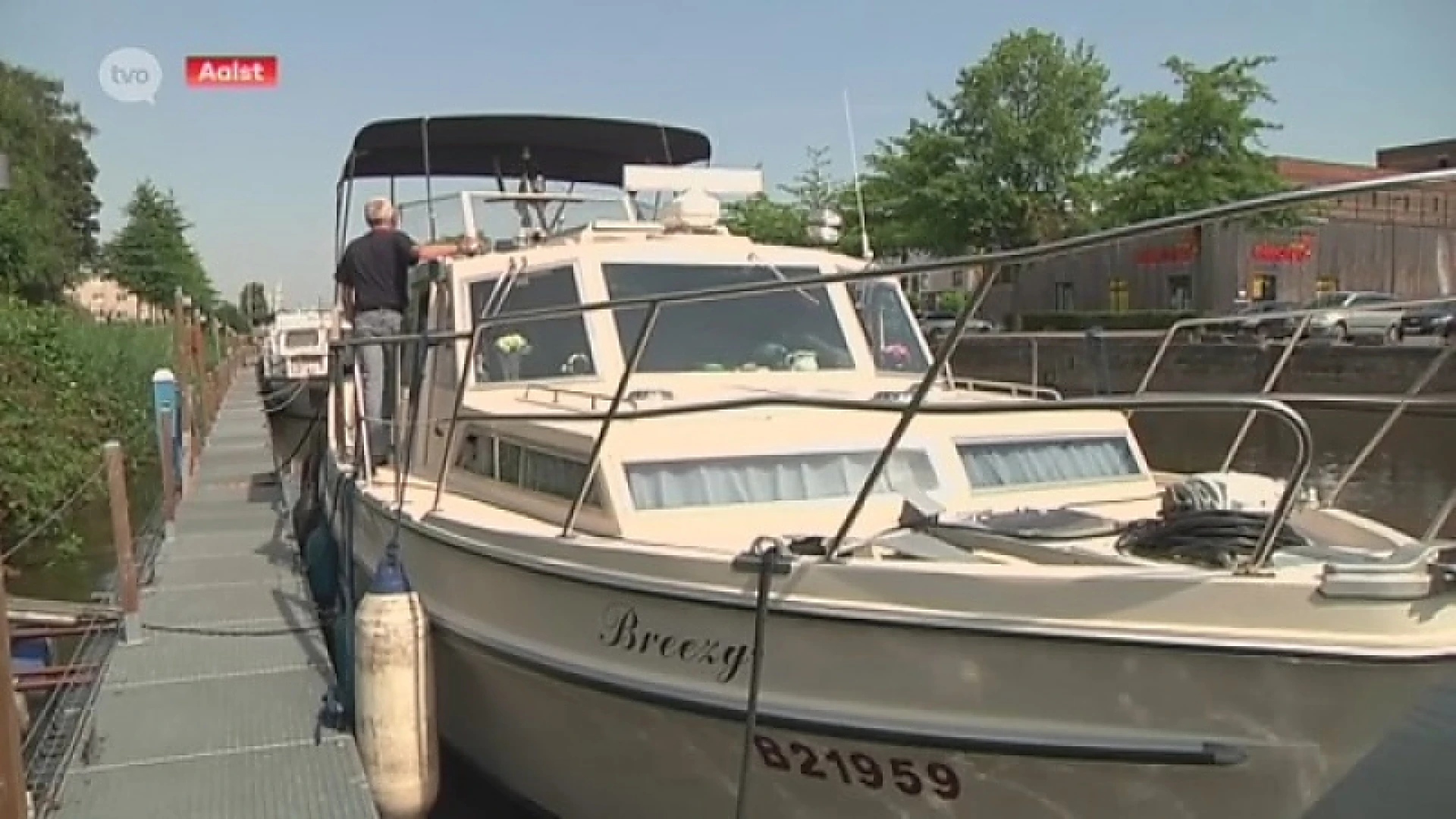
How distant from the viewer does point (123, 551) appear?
665 cm

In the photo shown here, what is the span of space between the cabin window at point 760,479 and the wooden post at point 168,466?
244 inches

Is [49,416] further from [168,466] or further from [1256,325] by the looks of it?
[1256,325]

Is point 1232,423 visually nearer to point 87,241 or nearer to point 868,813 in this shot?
point 868,813

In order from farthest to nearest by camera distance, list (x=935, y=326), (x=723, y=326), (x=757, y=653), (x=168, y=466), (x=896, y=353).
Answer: (x=168, y=466)
(x=935, y=326)
(x=896, y=353)
(x=723, y=326)
(x=757, y=653)

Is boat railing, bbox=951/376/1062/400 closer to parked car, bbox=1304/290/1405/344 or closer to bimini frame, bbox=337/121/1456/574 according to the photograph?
parked car, bbox=1304/290/1405/344

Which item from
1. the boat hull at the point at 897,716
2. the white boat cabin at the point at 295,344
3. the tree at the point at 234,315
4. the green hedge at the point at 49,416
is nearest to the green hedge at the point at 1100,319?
the white boat cabin at the point at 295,344

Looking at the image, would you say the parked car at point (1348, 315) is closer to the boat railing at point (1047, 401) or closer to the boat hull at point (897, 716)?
the boat railing at point (1047, 401)

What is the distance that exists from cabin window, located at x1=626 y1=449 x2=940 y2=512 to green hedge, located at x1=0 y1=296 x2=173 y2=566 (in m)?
8.92

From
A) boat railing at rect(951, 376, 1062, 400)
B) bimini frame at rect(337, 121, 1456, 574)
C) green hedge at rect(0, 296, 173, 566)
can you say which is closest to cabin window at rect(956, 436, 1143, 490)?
boat railing at rect(951, 376, 1062, 400)

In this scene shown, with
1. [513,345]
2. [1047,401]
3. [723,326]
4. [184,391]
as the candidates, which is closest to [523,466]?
[513,345]

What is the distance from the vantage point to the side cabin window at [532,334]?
591 cm

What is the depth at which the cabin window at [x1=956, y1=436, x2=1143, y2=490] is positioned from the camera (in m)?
4.88

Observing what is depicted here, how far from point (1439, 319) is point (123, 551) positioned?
613 centimetres

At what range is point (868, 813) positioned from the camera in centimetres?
382
